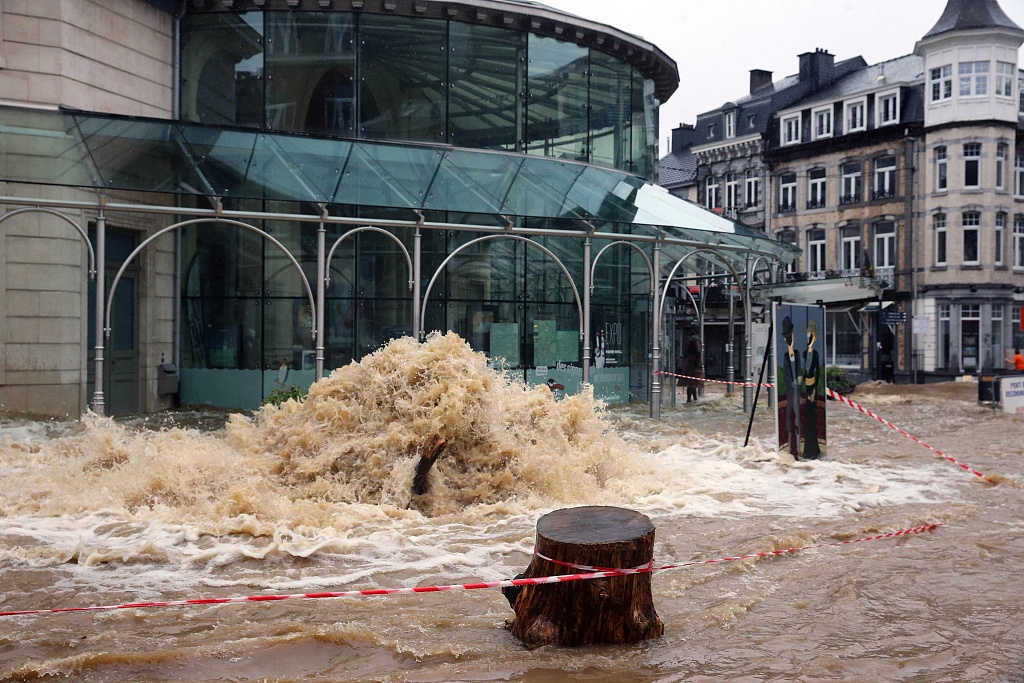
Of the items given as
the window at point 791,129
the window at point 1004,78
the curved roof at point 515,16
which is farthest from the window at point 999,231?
the curved roof at point 515,16

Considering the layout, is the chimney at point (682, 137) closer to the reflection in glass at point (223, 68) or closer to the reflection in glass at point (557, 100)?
the reflection in glass at point (557, 100)

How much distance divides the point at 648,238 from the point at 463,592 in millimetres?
10199

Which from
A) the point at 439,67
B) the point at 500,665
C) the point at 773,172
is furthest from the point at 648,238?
the point at 773,172

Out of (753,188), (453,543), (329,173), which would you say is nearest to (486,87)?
(329,173)

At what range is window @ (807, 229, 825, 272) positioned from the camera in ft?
127

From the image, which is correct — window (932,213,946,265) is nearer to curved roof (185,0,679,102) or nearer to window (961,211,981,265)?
window (961,211,981,265)

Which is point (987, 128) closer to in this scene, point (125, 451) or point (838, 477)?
point (838, 477)

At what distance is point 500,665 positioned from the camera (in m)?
4.30

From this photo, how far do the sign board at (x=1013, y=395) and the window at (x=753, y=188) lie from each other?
25.4 m

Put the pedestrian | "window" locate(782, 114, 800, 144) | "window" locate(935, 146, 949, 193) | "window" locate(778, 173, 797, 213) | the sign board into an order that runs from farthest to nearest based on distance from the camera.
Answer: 1. "window" locate(778, 173, 797, 213)
2. "window" locate(782, 114, 800, 144)
3. "window" locate(935, 146, 949, 193)
4. the pedestrian
5. the sign board

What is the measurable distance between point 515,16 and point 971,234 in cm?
2439

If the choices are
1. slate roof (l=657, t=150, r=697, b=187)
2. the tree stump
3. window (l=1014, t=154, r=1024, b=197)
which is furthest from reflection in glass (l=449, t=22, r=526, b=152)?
slate roof (l=657, t=150, r=697, b=187)

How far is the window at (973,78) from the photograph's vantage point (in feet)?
110

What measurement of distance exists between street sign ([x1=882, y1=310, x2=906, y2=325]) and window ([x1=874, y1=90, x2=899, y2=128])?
8.04 meters
